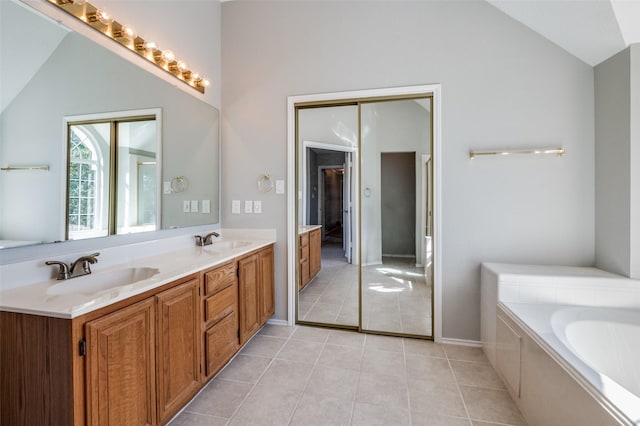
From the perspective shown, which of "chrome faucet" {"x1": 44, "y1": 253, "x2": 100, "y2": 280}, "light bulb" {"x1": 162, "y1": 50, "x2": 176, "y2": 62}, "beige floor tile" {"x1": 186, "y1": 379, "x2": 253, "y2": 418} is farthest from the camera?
"light bulb" {"x1": 162, "y1": 50, "x2": 176, "y2": 62}

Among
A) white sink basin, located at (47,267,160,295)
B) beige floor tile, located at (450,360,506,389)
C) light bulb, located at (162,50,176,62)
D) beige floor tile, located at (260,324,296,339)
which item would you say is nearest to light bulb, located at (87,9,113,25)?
light bulb, located at (162,50,176,62)

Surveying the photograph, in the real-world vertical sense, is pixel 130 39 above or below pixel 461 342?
above

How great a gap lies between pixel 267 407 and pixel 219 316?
0.61 metres

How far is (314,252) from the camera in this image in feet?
9.41

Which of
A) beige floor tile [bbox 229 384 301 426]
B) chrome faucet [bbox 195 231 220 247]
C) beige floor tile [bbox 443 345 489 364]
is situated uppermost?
chrome faucet [bbox 195 231 220 247]

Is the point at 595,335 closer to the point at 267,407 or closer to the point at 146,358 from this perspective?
the point at 267,407

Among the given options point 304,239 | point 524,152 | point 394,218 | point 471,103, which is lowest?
point 304,239

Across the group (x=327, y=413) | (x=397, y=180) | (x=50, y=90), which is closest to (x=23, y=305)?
(x=50, y=90)

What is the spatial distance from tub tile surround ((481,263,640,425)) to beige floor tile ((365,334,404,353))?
65 cm

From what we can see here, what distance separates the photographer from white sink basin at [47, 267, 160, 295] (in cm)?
128

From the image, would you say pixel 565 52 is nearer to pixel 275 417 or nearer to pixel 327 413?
pixel 327 413

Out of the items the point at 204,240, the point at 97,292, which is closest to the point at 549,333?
the point at 97,292

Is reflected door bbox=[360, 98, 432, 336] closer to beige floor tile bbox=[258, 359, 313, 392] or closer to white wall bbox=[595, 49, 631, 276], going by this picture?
beige floor tile bbox=[258, 359, 313, 392]

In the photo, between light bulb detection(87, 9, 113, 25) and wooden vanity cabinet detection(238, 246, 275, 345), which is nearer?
light bulb detection(87, 9, 113, 25)
